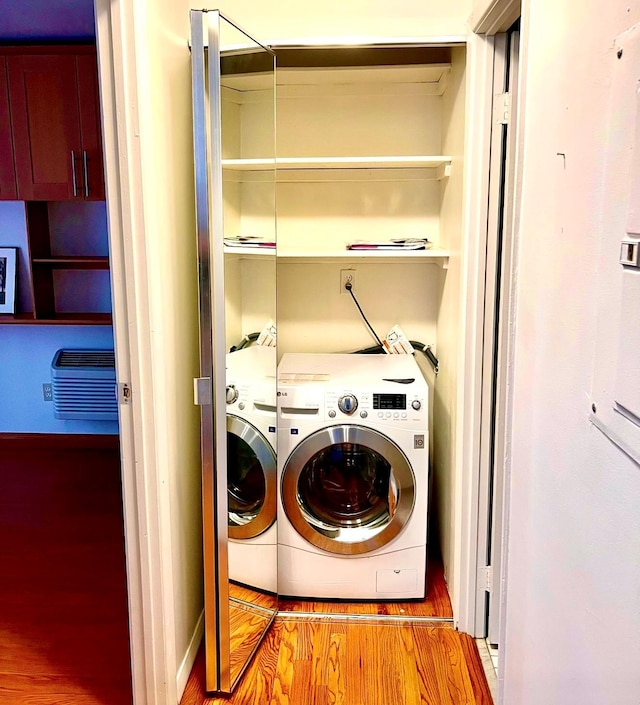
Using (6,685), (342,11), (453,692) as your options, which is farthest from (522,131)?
(6,685)

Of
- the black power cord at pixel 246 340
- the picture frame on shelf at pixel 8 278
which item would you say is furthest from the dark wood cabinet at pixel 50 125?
the black power cord at pixel 246 340

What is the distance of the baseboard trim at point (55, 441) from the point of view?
12.9ft

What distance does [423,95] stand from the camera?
2.68 m

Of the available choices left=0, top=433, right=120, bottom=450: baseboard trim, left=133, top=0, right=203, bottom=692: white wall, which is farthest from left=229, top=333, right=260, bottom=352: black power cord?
Result: left=0, top=433, right=120, bottom=450: baseboard trim

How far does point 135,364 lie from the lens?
1.62m

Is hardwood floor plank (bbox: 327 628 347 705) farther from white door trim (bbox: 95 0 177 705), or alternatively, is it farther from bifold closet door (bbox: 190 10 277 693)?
white door trim (bbox: 95 0 177 705)

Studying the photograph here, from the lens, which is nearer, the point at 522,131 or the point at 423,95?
the point at 522,131

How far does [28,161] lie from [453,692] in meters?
3.14

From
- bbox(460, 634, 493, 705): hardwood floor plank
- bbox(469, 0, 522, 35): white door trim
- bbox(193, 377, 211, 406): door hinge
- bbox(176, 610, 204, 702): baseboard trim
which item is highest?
bbox(469, 0, 522, 35): white door trim

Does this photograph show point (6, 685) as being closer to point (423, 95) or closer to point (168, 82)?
point (168, 82)

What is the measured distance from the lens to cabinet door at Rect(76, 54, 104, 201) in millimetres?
3180

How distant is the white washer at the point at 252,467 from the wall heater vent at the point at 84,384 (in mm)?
1868

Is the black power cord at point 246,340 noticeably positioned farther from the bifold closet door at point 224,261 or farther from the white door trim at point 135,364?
the white door trim at point 135,364

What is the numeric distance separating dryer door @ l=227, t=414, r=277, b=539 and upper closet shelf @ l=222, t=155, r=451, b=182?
1.06 metres
